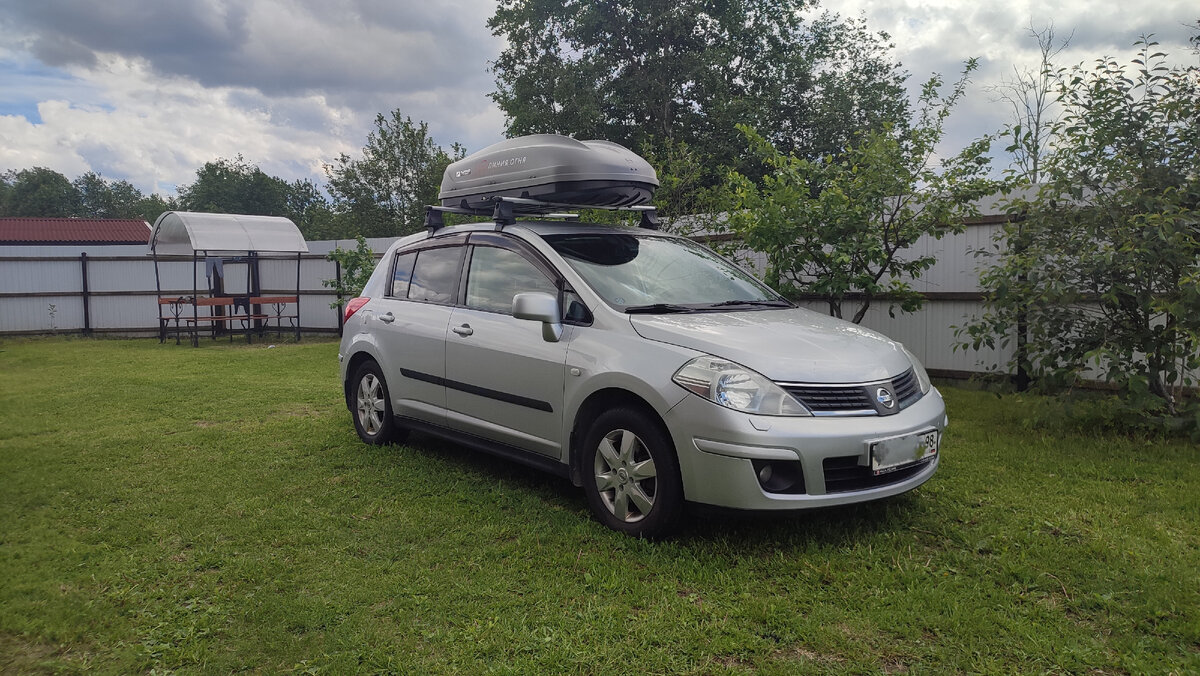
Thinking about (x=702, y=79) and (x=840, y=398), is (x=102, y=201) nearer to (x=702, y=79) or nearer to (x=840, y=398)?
(x=702, y=79)

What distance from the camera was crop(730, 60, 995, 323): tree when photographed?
22.6 ft

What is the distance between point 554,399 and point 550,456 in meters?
0.33

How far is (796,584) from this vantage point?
3.13 metres

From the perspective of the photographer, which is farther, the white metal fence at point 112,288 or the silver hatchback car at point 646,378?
the white metal fence at point 112,288

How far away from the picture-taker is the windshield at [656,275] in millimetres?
4066

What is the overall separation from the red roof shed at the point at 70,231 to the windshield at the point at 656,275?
33.1 m

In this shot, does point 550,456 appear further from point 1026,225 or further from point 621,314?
point 1026,225

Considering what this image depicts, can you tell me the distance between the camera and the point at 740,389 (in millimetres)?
3281

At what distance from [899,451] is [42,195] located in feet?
254

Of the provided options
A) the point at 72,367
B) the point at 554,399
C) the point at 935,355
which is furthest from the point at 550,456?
the point at 72,367

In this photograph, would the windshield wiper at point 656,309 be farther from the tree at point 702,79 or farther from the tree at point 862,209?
the tree at point 702,79

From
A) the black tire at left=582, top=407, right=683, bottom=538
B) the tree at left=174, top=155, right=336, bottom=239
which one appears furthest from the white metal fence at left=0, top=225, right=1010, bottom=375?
the tree at left=174, top=155, right=336, bottom=239

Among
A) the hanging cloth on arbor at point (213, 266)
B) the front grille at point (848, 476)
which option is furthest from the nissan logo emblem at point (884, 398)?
the hanging cloth on arbor at point (213, 266)

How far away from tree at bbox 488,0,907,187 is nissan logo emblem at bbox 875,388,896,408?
1745 centimetres
